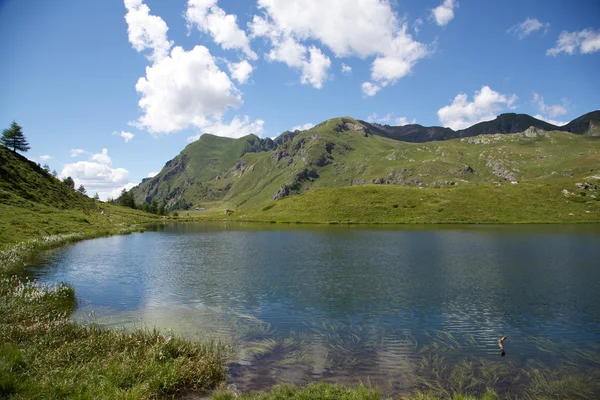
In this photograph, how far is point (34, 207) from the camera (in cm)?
9075

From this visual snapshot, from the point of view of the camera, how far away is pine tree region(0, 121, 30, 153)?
134 m

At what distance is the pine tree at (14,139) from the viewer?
13412 centimetres

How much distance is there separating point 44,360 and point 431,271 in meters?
44.1

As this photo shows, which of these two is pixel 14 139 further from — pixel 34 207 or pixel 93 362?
pixel 93 362

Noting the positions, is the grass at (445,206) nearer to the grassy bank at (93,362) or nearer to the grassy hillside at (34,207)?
the grassy hillside at (34,207)

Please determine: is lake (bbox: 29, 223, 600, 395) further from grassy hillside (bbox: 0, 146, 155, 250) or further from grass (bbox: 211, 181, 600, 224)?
grass (bbox: 211, 181, 600, 224)

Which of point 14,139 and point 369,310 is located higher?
point 14,139

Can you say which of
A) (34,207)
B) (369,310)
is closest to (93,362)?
(369,310)

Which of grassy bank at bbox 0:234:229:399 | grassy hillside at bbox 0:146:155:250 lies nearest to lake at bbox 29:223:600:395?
grassy bank at bbox 0:234:229:399

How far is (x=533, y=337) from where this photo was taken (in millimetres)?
23625

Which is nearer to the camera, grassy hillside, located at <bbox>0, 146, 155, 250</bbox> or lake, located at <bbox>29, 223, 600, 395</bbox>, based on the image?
lake, located at <bbox>29, 223, 600, 395</bbox>

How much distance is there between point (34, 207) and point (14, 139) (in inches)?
2718

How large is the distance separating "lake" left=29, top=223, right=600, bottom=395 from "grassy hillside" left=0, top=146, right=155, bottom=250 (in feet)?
64.0

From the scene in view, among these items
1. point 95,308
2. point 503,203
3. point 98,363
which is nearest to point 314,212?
point 503,203
